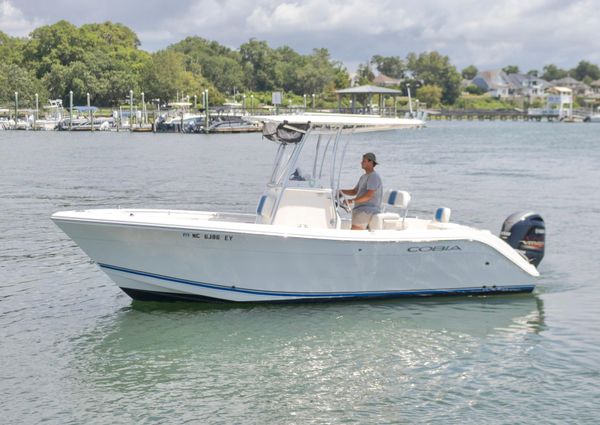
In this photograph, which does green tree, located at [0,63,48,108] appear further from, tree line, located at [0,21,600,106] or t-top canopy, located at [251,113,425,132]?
t-top canopy, located at [251,113,425,132]

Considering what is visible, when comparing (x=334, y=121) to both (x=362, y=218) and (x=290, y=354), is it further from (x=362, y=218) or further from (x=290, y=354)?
(x=290, y=354)

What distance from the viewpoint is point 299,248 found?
11695mm

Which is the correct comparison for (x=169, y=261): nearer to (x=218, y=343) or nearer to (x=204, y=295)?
(x=204, y=295)

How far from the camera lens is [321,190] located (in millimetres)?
12336

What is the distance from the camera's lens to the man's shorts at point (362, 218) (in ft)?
41.3

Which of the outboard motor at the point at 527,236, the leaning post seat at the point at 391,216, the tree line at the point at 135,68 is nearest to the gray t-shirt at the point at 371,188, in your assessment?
the leaning post seat at the point at 391,216

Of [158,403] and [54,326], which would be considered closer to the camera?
[158,403]

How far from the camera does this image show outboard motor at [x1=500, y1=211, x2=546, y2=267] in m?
13.5

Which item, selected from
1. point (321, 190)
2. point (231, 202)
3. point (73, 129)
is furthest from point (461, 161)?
point (73, 129)

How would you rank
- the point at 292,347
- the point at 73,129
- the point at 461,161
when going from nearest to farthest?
the point at 292,347, the point at 461,161, the point at 73,129

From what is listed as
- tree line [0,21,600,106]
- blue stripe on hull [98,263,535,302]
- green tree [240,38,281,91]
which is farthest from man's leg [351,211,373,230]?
green tree [240,38,281,91]

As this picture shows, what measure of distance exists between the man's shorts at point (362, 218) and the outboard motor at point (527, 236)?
8.39 ft

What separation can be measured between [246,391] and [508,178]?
1164 inches

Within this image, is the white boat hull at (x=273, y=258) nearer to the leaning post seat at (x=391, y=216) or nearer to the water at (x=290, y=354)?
the water at (x=290, y=354)
